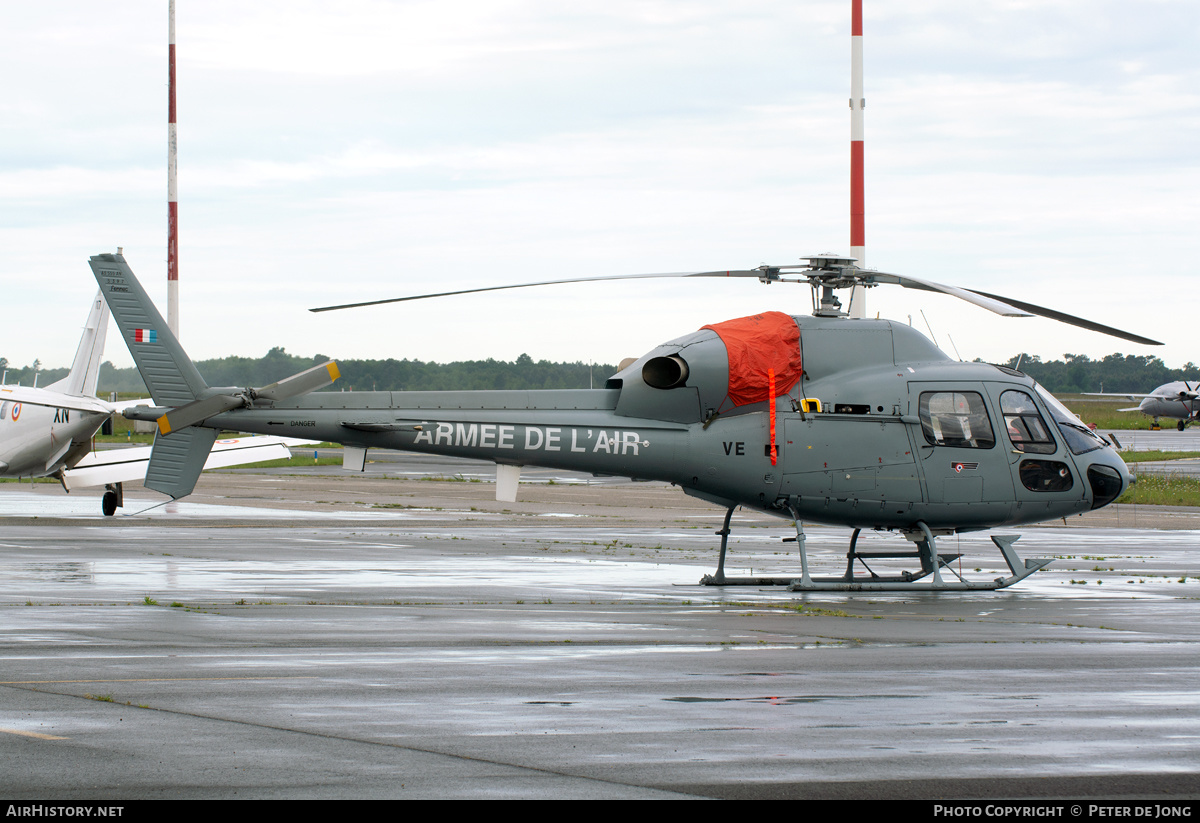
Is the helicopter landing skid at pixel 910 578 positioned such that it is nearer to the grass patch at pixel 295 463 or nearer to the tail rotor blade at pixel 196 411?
the tail rotor blade at pixel 196 411

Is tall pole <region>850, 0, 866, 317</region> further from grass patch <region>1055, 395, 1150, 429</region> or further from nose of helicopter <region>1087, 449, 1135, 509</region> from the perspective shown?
grass patch <region>1055, 395, 1150, 429</region>

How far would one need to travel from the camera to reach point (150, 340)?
1731 centimetres

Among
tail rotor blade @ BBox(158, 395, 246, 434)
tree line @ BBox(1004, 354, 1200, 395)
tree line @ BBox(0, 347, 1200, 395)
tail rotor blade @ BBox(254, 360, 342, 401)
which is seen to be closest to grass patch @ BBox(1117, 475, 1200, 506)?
tree line @ BBox(0, 347, 1200, 395)

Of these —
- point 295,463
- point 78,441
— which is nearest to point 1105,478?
point 78,441

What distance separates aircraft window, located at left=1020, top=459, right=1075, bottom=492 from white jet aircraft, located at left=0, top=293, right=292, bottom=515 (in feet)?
67.1

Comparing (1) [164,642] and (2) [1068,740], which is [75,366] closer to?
(1) [164,642]

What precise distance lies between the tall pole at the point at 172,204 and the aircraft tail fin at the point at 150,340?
16.8m

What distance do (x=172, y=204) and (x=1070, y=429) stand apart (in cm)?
2620

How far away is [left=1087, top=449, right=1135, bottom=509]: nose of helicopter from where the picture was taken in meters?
18.2

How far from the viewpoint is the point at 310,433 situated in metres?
17.9

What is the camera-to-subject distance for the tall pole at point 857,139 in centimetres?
2806

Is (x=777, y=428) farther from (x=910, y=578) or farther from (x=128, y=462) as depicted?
(x=128, y=462)

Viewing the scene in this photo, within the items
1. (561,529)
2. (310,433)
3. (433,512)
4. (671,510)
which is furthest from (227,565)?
(671,510)

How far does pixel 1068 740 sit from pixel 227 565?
15.4 meters
